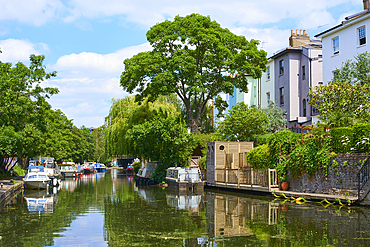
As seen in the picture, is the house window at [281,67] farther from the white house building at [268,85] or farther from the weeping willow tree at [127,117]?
the weeping willow tree at [127,117]

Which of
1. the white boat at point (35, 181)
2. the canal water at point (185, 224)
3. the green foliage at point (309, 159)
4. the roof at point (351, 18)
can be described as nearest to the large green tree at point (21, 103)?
the white boat at point (35, 181)

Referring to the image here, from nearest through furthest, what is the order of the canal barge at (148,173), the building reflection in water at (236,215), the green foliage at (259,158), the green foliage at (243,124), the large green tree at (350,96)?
1. the building reflection in water at (236,215)
2. the large green tree at (350,96)
3. the green foliage at (259,158)
4. the green foliage at (243,124)
5. the canal barge at (148,173)

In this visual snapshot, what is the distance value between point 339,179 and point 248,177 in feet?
28.0

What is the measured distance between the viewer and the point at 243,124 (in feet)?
121

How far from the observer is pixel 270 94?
52.7 metres

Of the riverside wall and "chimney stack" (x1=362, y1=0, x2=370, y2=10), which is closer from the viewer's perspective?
the riverside wall

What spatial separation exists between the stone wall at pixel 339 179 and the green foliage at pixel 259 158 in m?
3.67

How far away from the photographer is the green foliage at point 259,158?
96.1 feet

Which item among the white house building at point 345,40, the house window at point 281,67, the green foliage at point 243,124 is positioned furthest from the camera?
the house window at point 281,67

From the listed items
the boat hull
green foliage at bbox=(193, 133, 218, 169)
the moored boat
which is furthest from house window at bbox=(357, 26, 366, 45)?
the moored boat

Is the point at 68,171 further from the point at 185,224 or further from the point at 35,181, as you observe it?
the point at 185,224

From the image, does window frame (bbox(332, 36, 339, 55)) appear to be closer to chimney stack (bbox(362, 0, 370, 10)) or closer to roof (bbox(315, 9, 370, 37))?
roof (bbox(315, 9, 370, 37))

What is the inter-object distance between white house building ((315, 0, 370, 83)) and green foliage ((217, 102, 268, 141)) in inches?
310

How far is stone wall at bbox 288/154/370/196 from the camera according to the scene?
2188 cm
